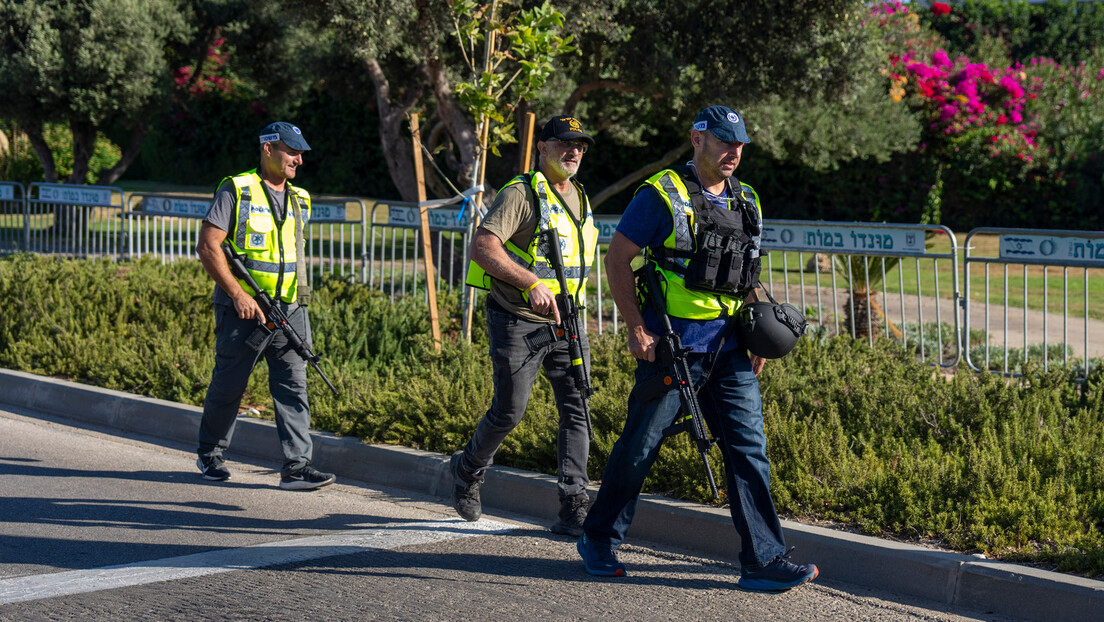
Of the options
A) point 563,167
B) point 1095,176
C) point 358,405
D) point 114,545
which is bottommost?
point 114,545

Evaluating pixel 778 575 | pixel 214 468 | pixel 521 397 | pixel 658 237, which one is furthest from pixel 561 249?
pixel 214 468

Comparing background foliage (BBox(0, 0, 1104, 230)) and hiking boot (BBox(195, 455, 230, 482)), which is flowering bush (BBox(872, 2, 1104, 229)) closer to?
background foliage (BBox(0, 0, 1104, 230))

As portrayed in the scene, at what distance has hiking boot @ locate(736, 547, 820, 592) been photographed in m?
4.57

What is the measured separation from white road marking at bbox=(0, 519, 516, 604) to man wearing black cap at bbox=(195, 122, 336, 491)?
0.93 metres

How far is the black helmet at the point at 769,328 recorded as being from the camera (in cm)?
447

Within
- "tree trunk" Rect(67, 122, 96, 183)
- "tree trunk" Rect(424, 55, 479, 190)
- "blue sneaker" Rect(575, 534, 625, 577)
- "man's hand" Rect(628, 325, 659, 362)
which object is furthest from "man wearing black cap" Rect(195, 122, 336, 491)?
"tree trunk" Rect(67, 122, 96, 183)

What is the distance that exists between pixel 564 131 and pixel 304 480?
2.42 metres

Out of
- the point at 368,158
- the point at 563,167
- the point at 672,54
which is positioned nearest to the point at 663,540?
the point at 563,167

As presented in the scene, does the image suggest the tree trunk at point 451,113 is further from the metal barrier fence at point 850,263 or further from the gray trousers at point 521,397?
the gray trousers at point 521,397

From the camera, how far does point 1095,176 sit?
765 inches

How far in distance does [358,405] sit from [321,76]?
1083 centimetres

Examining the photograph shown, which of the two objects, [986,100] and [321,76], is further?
[986,100]

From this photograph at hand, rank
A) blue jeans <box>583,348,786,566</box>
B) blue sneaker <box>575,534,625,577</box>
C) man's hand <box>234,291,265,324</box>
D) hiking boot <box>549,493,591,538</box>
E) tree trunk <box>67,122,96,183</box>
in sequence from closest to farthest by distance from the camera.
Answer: blue jeans <box>583,348,786,566</box> < blue sneaker <box>575,534,625,577</box> < hiking boot <box>549,493,591,538</box> < man's hand <box>234,291,265,324</box> < tree trunk <box>67,122,96,183</box>

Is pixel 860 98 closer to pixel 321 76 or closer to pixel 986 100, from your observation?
pixel 986 100
